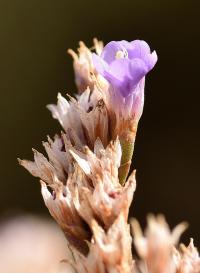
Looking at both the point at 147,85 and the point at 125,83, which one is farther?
the point at 147,85

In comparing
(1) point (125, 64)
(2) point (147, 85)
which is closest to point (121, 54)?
(1) point (125, 64)

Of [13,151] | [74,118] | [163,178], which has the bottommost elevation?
[74,118]

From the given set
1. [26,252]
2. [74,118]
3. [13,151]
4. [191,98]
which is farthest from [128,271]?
[191,98]

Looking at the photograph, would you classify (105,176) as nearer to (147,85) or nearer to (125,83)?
(125,83)

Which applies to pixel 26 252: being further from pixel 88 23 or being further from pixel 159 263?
pixel 88 23

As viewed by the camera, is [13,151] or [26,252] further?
[13,151]

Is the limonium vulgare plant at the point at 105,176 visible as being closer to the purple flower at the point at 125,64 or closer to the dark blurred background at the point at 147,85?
the purple flower at the point at 125,64

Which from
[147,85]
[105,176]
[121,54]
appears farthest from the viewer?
[147,85]

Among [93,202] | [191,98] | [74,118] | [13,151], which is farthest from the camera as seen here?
[191,98]

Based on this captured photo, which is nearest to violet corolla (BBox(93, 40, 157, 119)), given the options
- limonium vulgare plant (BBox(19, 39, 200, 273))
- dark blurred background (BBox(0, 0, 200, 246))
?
limonium vulgare plant (BBox(19, 39, 200, 273))
